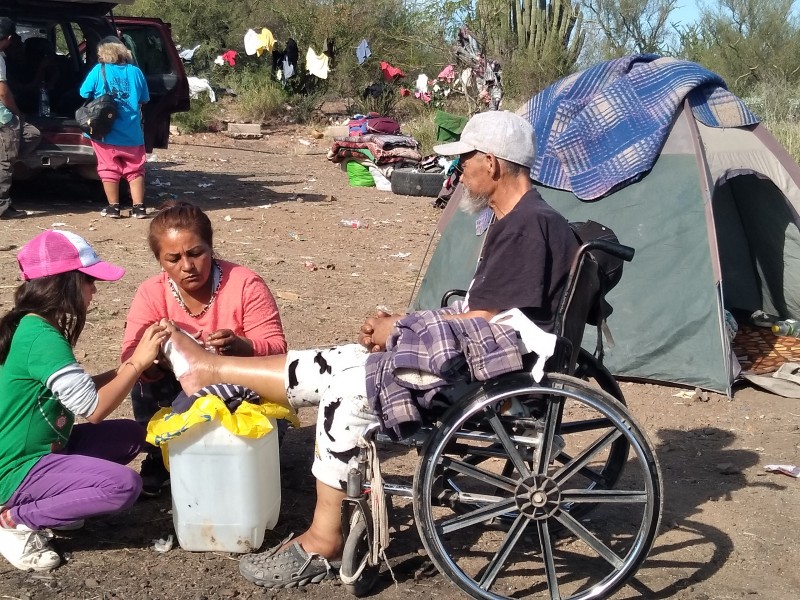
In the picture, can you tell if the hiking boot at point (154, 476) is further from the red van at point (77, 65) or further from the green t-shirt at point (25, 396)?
the red van at point (77, 65)

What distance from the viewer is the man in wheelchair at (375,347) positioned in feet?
9.92

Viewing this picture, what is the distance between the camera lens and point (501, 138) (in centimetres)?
328

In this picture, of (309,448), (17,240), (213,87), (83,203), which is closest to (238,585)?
(309,448)

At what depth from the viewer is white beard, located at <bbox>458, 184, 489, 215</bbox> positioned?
3361mm

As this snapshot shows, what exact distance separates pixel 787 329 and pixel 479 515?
13.7 feet

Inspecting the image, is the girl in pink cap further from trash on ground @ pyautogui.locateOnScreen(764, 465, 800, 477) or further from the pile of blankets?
the pile of blankets

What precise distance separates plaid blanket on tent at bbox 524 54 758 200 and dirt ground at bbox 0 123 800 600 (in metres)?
1.29

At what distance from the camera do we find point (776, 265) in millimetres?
6555

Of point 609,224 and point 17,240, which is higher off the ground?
point 609,224

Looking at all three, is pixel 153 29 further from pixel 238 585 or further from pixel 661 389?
pixel 238 585

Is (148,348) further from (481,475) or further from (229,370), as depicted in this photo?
(481,475)

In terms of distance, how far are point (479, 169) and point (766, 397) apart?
A: 2.93 meters

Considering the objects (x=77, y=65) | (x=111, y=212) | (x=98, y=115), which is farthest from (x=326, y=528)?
(x=77, y=65)

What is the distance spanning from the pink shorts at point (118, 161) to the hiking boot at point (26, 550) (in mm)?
6568
